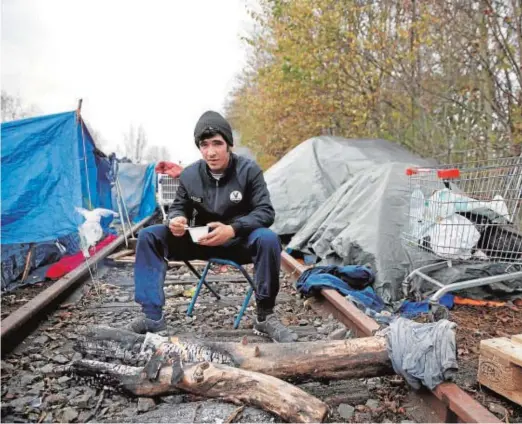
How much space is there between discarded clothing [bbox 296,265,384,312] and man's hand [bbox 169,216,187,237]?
1.57m

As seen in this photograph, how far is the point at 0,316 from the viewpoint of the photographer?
3363mm

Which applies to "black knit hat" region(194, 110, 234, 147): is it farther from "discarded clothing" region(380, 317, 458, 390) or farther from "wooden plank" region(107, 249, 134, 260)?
"wooden plank" region(107, 249, 134, 260)

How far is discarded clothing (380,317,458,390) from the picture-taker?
2.10 metres

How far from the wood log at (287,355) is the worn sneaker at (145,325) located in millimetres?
439

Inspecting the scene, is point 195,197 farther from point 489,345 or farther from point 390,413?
point 489,345

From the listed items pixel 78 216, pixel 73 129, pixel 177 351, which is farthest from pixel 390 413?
pixel 73 129

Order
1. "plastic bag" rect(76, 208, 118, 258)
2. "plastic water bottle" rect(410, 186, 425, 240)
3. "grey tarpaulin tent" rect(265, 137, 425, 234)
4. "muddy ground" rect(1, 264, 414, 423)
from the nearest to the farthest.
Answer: "muddy ground" rect(1, 264, 414, 423), "plastic water bottle" rect(410, 186, 425, 240), "plastic bag" rect(76, 208, 118, 258), "grey tarpaulin tent" rect(265, 137, 425, 234)

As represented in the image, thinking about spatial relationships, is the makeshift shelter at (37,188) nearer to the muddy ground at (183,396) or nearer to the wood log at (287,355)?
the muddy ground at (183,396)

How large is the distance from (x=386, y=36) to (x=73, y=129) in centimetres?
649

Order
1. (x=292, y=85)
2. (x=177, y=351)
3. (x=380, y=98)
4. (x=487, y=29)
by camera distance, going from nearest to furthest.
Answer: (x=177, y=351)
(x=487, y=29)
(x=380, y=98)
(x=292, y=85)

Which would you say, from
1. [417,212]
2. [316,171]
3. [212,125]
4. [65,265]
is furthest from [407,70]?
[65,265]

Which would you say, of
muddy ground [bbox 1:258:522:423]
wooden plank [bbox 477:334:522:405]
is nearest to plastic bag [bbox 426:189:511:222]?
muddy ground [bbox 1:258:522:423]

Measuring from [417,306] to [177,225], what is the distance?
7.46ft

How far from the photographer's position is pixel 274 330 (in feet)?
9.89
